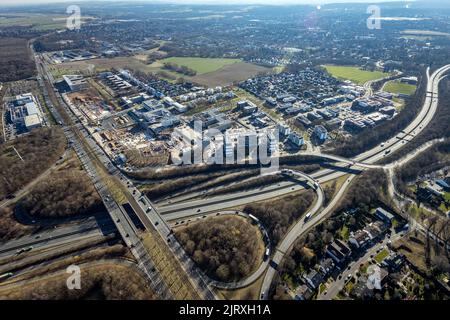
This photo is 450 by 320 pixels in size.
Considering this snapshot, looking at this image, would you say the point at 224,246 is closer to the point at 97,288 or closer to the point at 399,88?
the point at 97,288

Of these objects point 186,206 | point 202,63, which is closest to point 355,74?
point 202,63

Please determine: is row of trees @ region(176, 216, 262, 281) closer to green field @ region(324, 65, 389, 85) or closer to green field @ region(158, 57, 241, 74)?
green field @ region(324, 65, 389, 85)

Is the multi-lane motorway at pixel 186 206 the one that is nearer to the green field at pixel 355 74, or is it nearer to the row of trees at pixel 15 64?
the green field at pixel 355 74
